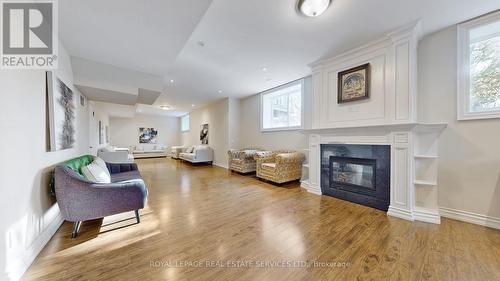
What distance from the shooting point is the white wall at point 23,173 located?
129 cm

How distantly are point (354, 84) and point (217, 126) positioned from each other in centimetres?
546

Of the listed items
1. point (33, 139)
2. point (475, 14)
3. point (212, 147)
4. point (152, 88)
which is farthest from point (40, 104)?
point (212, 147)

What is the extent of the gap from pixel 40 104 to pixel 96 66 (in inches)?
61.1

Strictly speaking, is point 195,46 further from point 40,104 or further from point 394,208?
point 394,208

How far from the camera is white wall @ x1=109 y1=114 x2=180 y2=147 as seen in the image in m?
10.1

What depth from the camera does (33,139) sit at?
1.71 meters

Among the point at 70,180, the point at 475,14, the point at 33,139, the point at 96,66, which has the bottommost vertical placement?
the point at 70,180

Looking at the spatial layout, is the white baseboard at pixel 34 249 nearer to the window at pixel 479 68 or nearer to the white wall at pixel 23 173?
the white wall at pixel 23 173

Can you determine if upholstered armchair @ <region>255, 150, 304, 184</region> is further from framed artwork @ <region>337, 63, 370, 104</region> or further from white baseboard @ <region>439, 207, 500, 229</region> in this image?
white baseboard @ <region>439, 207, 500, 229</region>

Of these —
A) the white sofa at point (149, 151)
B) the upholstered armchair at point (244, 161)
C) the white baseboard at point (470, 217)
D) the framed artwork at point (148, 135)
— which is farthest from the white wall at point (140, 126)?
the white baseboard at point (470, 217)

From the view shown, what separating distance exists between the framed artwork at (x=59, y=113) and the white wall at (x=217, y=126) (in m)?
4.46

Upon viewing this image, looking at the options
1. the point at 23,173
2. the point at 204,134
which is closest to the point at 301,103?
the point at 23,173

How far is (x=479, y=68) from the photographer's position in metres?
2.29

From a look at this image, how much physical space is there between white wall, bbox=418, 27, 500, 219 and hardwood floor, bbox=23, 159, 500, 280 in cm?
37
